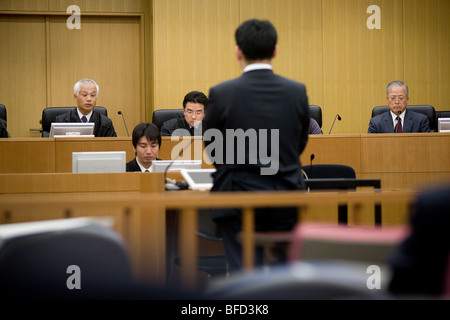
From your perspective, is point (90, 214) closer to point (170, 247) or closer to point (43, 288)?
point (43, 288)

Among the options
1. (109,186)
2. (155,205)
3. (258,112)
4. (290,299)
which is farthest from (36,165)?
(290,299)

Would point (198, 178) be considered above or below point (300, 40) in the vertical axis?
below

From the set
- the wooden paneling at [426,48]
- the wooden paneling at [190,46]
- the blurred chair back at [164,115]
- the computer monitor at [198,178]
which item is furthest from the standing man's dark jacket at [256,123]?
the wooden paneling at [426,48]

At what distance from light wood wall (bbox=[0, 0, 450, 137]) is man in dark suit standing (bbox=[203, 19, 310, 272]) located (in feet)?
16.4

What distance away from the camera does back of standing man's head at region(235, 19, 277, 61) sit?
2357 millimetres

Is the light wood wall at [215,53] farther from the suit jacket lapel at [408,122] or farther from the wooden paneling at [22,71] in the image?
the suit jacket lapel at [408,122]

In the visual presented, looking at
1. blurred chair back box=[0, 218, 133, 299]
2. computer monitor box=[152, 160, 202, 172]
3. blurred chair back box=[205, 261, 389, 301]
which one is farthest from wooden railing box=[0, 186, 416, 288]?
computer monitor box=[152, 160, 202, 172]

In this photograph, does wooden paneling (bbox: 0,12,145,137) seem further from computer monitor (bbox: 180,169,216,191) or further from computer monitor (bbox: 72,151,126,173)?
computer monitor (bbox: 180,169,216,191)

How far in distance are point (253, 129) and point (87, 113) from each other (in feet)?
11.9

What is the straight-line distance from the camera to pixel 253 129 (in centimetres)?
230

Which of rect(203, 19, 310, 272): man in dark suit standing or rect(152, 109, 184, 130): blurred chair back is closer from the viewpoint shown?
rect(203, 19, 310, 272): man in dark suit standing

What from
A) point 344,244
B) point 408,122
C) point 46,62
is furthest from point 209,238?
point 46,62

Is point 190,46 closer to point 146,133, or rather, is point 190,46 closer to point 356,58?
point 356,58

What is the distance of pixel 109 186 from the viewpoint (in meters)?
3.25
